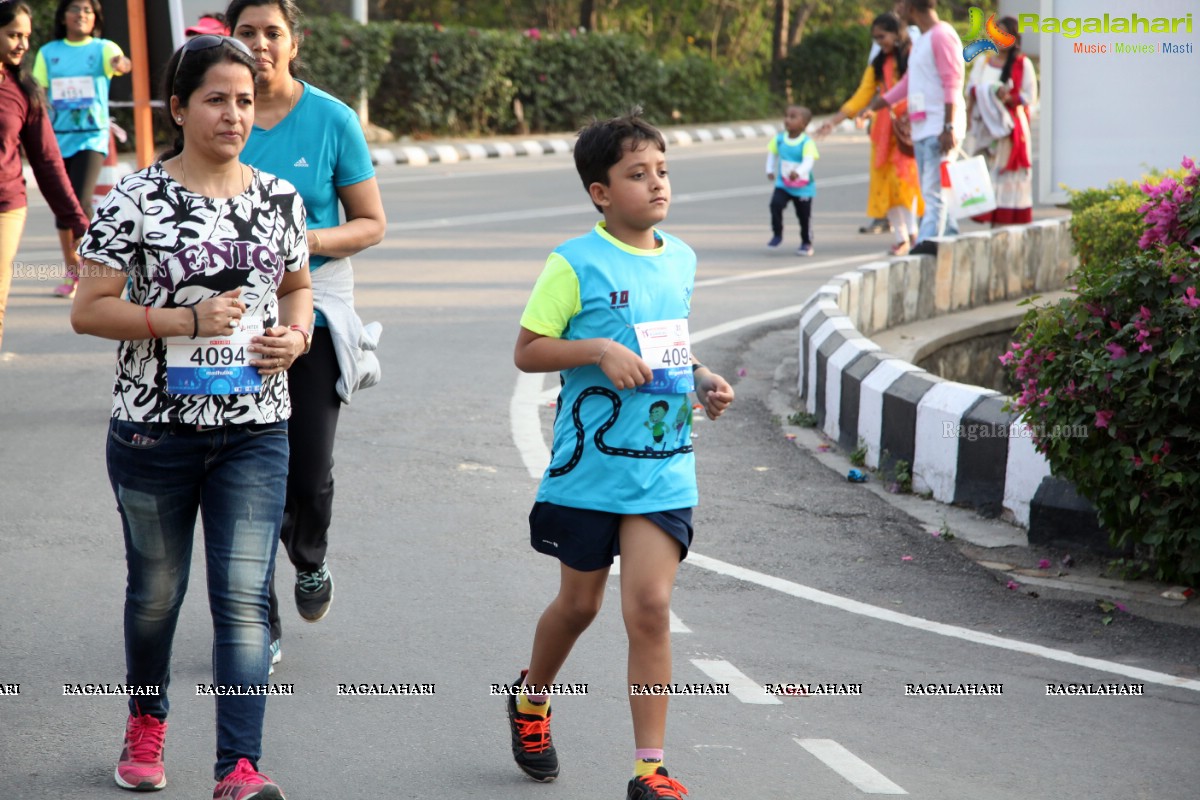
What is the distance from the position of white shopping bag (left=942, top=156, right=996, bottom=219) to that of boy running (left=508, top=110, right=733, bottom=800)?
768 cm

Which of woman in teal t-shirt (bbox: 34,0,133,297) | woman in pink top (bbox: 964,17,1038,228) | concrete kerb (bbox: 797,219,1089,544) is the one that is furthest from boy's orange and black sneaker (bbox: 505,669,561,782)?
woman in pink top (bbox: 964,17,1038,228)

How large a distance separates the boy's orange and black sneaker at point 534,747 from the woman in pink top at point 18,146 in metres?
4.49

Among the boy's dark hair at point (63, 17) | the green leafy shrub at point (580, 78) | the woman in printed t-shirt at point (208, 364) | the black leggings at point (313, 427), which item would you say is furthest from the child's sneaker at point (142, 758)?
the green leafy shrub at point (580, 78)

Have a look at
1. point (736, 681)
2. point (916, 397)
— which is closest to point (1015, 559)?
point (916, 397)

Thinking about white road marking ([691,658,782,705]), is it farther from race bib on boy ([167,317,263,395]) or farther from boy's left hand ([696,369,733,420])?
race bib on boy ([167,317,263,395])

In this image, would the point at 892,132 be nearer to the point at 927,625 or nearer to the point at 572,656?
the point at 927,625

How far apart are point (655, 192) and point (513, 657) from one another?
5.28 ft

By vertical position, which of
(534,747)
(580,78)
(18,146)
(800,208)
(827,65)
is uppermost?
(827,65)

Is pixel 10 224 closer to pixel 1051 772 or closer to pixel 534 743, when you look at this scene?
pixel 534 743

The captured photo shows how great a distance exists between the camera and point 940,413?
6172 mm

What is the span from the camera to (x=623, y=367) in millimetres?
3506

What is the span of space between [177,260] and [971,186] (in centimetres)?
839

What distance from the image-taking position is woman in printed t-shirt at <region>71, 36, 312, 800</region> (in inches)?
136

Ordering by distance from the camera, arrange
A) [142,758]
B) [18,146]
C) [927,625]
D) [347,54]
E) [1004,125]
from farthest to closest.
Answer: [347,54]
[1004,125]
[18,146]
[927,625]
[142,758]
